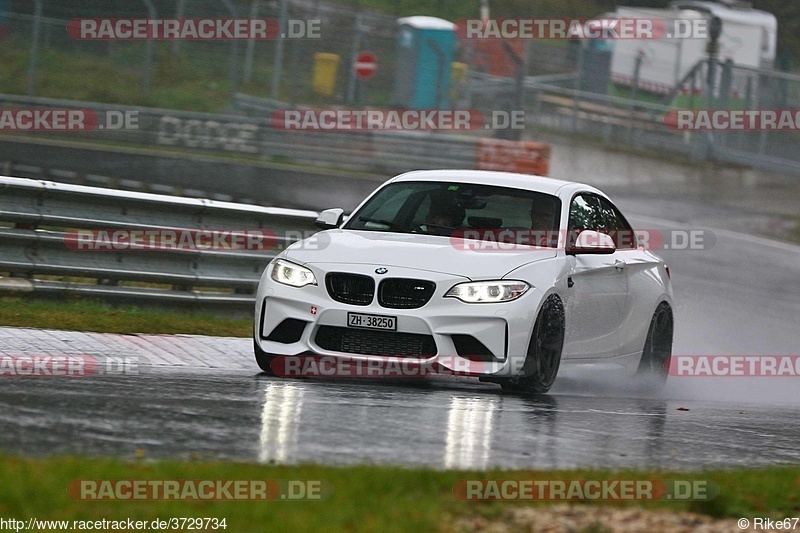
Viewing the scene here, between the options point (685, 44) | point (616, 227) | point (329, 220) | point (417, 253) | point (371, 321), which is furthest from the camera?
point (685, 44)

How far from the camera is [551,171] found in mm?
31875

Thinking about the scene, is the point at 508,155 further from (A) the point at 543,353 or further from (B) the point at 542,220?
(A) the point at 543,353

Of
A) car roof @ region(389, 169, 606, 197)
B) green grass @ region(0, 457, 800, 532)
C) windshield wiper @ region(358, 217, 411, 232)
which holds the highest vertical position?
car roof @ region(389, 169, 606, 197)

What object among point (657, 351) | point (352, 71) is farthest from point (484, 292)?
point (352, 71)

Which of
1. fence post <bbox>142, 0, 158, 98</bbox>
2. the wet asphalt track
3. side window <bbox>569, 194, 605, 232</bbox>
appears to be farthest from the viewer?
fence post <bbox>142, 0, 158, 98</bbox>

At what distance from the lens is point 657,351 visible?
11820 millimetres

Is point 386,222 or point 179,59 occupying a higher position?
point 179,59

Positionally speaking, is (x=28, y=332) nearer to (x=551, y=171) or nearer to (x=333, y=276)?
(x=333, y=276)

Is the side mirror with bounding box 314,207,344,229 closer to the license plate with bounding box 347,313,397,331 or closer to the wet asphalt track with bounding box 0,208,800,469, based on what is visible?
the wet asphalt track with bounding box 0,208,800,469

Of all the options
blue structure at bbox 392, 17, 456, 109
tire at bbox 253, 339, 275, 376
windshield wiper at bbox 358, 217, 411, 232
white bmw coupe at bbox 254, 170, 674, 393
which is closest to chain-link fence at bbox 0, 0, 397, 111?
blue structure at bbox 392, 17, 456, 109

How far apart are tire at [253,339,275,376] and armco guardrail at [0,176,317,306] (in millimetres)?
2924

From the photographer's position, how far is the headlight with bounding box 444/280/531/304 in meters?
9.12

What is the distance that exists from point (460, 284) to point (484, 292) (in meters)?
0.17

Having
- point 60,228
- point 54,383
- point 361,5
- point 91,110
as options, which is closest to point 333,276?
point 54,383
